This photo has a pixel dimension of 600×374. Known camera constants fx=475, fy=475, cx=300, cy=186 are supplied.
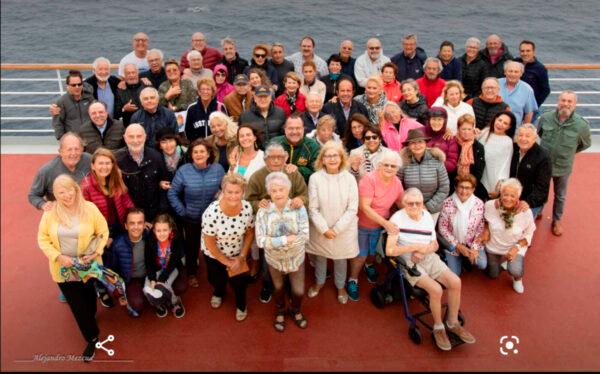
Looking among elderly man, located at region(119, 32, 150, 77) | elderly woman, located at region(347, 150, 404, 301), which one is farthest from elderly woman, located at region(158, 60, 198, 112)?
elderly woman, located at region(347, 150, 404, 301)

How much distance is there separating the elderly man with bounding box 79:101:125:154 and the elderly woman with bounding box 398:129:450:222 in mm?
2792

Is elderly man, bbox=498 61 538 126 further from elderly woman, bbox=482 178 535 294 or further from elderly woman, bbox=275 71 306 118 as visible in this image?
elderly woman, bbox=275 71 306 118

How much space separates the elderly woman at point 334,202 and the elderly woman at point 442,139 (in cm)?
102

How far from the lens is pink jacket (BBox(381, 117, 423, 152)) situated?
475cm

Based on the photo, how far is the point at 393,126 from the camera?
4809mm

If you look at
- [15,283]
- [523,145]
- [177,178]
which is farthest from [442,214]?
[15,283]

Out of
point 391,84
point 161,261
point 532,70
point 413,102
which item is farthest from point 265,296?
point 532,70

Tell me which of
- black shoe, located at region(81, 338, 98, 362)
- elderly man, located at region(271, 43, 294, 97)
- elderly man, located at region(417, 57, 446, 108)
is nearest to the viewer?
black shoe, located at region(81, 338, 98, 362)

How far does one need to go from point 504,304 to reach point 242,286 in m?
2.41

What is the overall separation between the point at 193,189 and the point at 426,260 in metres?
2.11

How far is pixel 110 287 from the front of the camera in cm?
397

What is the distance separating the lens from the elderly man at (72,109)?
5.15 meters

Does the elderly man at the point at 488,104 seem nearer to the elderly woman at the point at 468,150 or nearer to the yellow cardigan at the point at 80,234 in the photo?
the elderly woman at the point at 468,150

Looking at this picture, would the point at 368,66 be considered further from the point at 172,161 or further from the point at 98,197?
the point at 98,197
